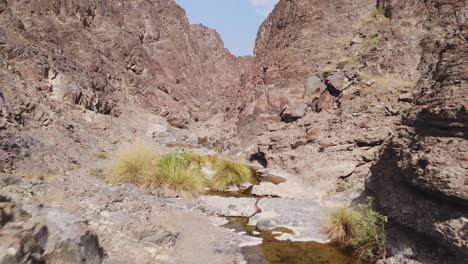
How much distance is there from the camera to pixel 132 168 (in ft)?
27.0

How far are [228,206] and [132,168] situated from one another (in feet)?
8.43

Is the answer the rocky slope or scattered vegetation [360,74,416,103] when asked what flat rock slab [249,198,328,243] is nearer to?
the rocky slope

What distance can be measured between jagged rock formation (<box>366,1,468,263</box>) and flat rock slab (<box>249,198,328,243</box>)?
1321mm

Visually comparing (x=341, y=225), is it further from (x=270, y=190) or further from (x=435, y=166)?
(x=270, y=190)

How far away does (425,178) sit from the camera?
14.5 feet

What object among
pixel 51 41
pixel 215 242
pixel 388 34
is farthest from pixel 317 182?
pixel 51 41

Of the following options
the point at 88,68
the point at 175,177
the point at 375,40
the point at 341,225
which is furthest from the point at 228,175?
the point at 88,68

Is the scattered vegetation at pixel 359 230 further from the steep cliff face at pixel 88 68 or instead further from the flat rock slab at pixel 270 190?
the steep cliff face at pixel 88 68

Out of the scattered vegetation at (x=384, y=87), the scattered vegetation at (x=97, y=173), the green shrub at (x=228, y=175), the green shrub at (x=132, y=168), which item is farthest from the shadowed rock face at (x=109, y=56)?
the scattered vegetation at (x=384, y=87)

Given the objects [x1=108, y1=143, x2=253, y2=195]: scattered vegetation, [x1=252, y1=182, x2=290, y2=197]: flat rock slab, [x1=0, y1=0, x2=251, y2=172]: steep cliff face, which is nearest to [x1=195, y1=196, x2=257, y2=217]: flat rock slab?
[x1=108, y1=143, x2=253, y2=195]: scattered vegetation

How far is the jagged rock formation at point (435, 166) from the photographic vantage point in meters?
4.05

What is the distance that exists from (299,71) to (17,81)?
516 inches

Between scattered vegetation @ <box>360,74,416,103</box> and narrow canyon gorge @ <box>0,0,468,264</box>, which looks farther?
scattered vegetation @ <box>360,74,416,103</box>

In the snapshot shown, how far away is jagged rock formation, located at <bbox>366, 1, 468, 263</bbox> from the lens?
159 inches
